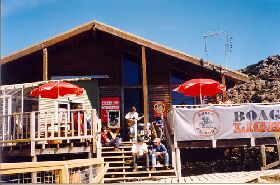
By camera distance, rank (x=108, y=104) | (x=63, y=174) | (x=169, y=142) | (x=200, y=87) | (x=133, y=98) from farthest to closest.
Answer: (x=133, y=98)
(x=108, y=104)
(x=200, y=87)
(x=169, y=142)
(x=63, y=174)

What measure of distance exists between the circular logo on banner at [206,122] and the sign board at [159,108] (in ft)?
13.6

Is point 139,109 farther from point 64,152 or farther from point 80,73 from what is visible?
point 64,152

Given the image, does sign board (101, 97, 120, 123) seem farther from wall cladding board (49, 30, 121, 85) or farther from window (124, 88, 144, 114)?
wall cladding board (49, 30, 121, 85)

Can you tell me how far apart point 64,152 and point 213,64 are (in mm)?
6425

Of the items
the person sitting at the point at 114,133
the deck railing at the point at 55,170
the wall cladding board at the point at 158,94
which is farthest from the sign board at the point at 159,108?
the deck railing at the point at 55,170

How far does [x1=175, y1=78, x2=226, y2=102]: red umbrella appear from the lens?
13.1 meters

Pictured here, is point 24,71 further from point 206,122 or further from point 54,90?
point 206,122

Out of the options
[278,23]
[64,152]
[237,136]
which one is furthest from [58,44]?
[278,23]

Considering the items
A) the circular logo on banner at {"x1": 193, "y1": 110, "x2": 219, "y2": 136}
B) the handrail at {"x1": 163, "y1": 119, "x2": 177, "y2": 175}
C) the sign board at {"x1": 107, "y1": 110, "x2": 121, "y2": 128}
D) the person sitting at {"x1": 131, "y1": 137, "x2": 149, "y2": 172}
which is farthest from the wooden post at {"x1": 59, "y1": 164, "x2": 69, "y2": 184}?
the sign board at {"x1": 107, "y1": 110, "x2": 121, "y2": 128}

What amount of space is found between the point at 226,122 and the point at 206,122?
1.95ft

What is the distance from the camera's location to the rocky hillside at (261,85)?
926 inches

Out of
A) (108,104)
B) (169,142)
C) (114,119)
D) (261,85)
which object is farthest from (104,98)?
(261,85)

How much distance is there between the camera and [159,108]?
16062 mm

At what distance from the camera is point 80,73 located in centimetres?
1606
